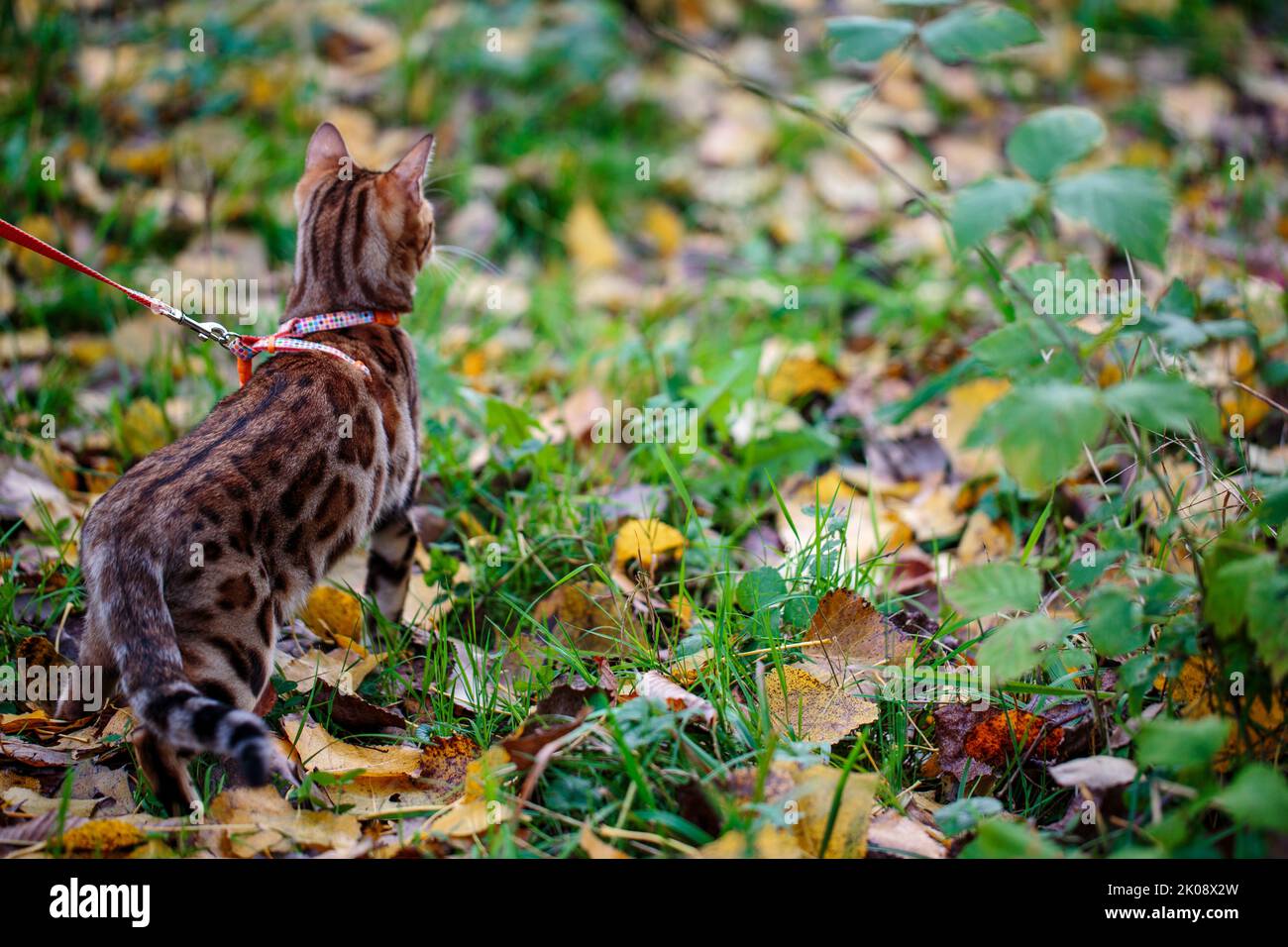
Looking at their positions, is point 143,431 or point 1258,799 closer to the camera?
point 1258,799

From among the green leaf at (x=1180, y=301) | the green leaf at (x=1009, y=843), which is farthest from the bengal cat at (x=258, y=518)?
the green leaf at (x=1180, y=301)

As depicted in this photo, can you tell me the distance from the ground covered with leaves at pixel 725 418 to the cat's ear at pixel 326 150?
40 cm

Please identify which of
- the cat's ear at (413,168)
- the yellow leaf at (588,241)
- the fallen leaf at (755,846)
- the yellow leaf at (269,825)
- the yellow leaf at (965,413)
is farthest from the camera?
the yellow leaf at (588,241)

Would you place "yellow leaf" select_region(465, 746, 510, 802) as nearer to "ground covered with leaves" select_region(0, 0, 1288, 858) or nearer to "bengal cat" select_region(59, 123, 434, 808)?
"ground covered with leaves" select_region(0, 0, 1288, 858)

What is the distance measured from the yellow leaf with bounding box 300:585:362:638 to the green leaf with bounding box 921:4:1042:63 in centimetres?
193

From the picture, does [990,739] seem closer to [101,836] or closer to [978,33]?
[978,33]

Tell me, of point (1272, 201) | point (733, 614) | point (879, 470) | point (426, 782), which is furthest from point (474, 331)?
point (1272, 201)

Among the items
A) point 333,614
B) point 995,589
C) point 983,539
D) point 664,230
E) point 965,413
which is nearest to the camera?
point 995,589

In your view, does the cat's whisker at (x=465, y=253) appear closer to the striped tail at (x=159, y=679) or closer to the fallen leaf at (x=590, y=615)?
the fallen leaf at (x=590, y=615)

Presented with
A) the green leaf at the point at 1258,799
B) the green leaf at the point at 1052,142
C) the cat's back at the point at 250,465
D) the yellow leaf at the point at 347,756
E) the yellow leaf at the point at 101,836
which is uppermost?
the green leaf at the point at 1052,142

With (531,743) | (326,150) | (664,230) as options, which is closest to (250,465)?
(531,743)

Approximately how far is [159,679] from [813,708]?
130cm

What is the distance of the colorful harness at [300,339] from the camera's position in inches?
109

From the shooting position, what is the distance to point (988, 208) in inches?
76.7
